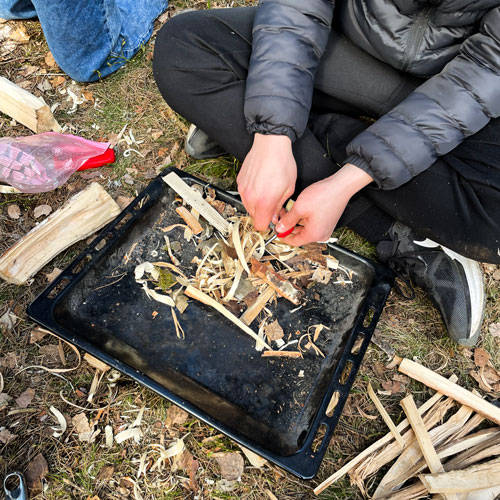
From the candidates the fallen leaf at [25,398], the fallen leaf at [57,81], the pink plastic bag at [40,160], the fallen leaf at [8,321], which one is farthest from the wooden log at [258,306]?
the fallen leaf at [57,81]

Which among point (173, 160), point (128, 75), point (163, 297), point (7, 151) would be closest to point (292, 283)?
point (163, 297)

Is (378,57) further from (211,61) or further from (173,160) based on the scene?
(173,160)

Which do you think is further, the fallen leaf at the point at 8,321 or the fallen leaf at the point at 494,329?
the fallen leaf at the point at 494,329

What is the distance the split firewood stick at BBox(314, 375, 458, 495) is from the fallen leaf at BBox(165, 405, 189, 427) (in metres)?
0.58

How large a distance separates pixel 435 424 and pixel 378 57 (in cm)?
159

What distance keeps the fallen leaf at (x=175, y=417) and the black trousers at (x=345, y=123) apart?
1.10 meters

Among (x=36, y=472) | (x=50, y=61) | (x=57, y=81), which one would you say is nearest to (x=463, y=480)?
(x=36, y=472)

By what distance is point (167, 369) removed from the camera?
70.9 inches

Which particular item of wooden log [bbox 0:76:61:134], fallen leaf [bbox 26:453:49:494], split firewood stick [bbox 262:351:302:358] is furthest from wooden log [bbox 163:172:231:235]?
fallen leaf [bbox 26:453:49:494]

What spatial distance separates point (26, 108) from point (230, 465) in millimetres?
2094

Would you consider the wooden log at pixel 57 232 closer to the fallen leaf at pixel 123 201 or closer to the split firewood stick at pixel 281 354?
the fallen leaf at pixel 123 201

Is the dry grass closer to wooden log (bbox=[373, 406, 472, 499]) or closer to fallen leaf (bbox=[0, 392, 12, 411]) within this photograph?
fallen leaf (bbox=[0, 392, 12, 411])

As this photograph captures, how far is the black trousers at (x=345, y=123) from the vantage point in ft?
6.10

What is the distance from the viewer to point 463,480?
1647 millimetres
